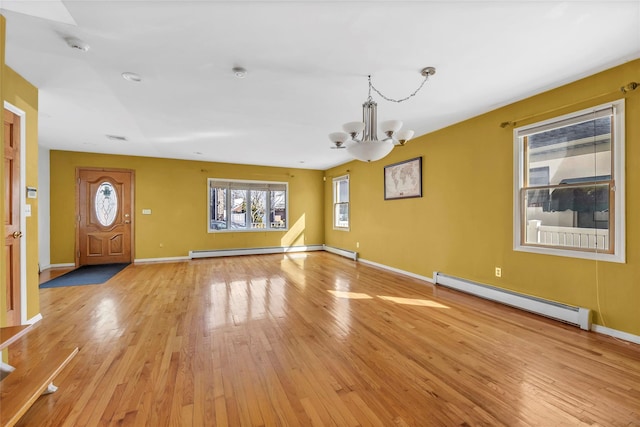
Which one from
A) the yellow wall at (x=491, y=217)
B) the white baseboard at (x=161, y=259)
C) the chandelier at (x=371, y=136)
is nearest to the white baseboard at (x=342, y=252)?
the yellow wall at (x=491, y=217)

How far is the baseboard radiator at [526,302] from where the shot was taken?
9.09 feet

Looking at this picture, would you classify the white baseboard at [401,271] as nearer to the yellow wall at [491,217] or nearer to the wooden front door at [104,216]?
the yellow wall at [491,217]

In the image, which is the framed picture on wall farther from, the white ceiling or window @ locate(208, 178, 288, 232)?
window @ locate(208, 178, 288, 232)

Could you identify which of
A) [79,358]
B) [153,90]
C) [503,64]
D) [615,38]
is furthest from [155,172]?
[615,38]

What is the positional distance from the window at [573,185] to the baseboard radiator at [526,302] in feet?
1.86

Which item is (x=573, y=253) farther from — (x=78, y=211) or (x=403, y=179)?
(x=78, y=211)

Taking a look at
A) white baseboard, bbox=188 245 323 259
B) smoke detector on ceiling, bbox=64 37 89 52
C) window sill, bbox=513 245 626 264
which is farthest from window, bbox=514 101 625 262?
white baseboard, bbox=188 245 323 259

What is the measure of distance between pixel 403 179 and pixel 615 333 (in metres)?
3.41

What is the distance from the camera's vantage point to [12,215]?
8.36ft

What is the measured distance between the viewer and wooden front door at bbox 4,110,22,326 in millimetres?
2500

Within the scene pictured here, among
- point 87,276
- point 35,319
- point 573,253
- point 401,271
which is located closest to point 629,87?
point 573,253

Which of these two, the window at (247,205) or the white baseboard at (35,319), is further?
the window at (247,205)

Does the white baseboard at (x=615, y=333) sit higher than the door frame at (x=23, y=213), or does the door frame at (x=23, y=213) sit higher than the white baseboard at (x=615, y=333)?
the door frame at (x=23, y=213)

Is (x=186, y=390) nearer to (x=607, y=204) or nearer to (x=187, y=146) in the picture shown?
(x=607, y=204)
